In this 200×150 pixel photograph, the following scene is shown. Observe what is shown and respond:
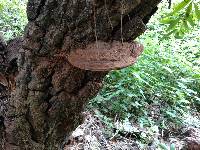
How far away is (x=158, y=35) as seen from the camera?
439 cm

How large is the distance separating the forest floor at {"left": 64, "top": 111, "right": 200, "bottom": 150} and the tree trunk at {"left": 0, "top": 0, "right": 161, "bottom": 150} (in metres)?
0.69

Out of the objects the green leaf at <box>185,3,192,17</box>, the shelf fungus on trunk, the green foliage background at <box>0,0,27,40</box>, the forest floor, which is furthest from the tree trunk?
the green foliage background at <box>0,0,27,40</box>

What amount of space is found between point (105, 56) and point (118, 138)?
1551mm

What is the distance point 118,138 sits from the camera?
2486 millimetres

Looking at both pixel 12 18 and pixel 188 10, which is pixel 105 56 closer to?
pixel 188 10

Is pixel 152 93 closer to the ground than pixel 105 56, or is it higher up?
closer to the ground

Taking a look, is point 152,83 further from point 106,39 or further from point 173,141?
point 106,39

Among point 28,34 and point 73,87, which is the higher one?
point 28,34

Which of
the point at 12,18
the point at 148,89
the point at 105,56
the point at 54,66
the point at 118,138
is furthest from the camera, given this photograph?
the point at 12,18

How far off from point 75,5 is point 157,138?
71.5 inches

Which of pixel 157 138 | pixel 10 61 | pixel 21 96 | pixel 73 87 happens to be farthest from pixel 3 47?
pixel 157 138

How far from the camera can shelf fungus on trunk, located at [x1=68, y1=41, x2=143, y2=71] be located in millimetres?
1046

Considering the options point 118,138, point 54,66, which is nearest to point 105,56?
point 54,66

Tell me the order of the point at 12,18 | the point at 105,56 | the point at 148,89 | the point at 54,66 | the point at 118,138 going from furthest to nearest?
the point at 12,18 < the point at 148,89 < the point at 118,138 < the point at 54,66 < the point at 105,56
